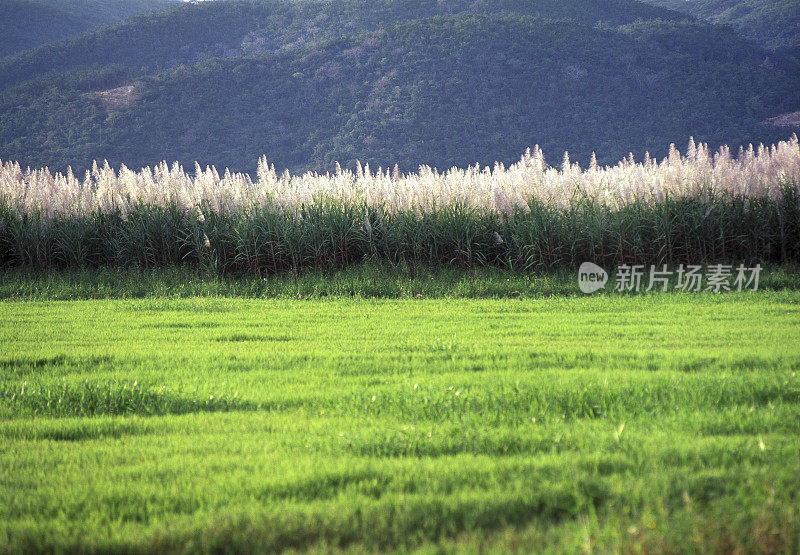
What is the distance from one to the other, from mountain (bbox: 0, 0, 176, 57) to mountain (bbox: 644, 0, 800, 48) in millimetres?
80379

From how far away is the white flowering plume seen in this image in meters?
9.76

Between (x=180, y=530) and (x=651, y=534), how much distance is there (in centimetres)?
139

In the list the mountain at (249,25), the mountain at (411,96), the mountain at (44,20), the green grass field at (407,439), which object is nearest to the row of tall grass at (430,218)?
the green grass field at (407,439)

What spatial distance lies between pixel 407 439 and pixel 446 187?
7.67 metres

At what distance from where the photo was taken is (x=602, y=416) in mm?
3311

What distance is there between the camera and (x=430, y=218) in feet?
32.6

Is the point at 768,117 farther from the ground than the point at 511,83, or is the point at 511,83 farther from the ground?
the point at 511,83

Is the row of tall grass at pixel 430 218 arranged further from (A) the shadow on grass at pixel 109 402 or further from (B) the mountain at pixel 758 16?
(B) the mountain at pixel 758 16

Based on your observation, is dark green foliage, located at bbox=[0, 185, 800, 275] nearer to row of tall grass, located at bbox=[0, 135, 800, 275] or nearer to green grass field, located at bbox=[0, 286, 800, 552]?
row of tall grass, located at bbox=[0, 135, 800, 275]

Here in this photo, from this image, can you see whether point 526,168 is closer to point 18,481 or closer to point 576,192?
point 576,192

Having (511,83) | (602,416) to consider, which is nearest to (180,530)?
(602,416)

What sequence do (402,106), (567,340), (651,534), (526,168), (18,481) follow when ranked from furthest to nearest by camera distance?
(402,106) < (526,168) < (567,340) < (18,481) < (651,534)

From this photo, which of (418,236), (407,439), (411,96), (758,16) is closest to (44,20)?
(411,96)

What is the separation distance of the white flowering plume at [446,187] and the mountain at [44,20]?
9282 centimetres
